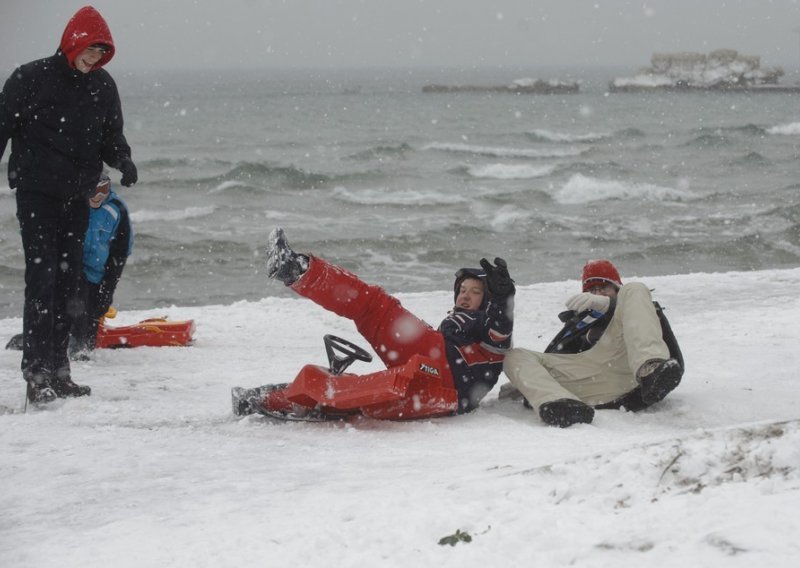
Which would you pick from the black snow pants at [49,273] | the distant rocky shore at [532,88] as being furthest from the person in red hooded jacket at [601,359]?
the distant rocky shore at [532,88]

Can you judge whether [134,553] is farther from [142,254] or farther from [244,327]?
[142,254]

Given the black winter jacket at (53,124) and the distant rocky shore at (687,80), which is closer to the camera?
the black winter jacket at (53,124)

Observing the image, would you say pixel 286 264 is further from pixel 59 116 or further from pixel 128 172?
pixel 59 116

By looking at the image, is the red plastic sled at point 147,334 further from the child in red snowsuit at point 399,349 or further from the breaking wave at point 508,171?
the breaking wave at point 508,171

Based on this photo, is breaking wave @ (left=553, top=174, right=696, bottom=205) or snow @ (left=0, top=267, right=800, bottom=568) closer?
snow @ (left=0, top=267, right=800, bottom=568)

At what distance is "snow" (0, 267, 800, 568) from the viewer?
274 cm

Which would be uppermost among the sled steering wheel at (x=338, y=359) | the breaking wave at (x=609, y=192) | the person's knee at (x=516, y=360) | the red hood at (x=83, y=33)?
the red hood at (x=83, y=33)

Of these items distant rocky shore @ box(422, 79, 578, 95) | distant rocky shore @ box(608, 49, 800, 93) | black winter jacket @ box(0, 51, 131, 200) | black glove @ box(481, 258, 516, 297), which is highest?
distant rocky shore @ box(608, 49, 800, 93)

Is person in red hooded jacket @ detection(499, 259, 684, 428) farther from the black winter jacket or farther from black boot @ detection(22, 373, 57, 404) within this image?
the black winter jacket

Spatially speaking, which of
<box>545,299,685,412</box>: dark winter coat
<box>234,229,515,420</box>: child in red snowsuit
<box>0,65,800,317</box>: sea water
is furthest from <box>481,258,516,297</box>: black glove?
<box>0,65,800,317</box>: sea water

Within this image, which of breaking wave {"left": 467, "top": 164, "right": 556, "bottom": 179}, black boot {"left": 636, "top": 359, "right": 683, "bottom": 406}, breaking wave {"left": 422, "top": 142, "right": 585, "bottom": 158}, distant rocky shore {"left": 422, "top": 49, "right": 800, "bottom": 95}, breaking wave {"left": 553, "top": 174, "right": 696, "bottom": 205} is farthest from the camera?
distant rocky shore {"left": 422, "top": 49, "right": 800, "bottom": 95}

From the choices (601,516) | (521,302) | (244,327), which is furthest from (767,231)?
(601,516)

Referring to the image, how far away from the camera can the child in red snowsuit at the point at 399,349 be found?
4.70m

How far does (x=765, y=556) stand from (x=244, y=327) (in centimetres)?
583
